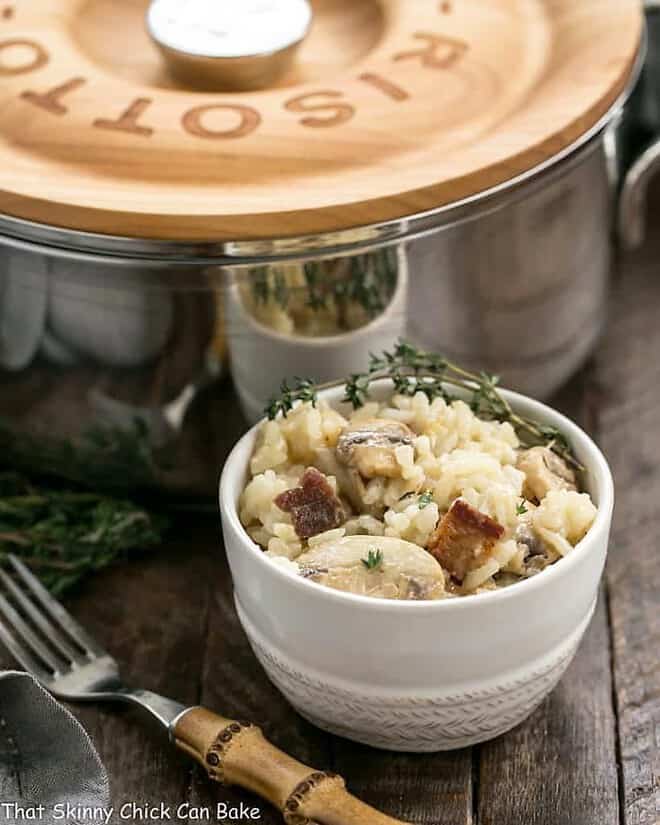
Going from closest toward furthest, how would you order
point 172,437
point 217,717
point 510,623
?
1. point 510,623
2. point 217,717
3. point 172,437

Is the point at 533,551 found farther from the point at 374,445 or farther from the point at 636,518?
the point at 636,518

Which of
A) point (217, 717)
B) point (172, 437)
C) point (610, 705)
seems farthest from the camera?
point (172, 437)

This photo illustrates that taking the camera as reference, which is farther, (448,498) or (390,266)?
(390,266)

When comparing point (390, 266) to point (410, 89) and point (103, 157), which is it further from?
point (103, 157)

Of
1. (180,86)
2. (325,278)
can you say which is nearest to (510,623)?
(325,278)

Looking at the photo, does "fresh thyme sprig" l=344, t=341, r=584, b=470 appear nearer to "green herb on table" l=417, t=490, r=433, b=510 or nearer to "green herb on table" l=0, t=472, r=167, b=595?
"green herb on table" l=417, t=490, r=433, b=510

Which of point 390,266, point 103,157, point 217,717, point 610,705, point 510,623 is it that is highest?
point 103,157

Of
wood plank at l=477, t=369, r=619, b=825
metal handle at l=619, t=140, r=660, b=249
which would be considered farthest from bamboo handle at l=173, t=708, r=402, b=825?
metal handle at l=619, t=140, r=660, b=249
